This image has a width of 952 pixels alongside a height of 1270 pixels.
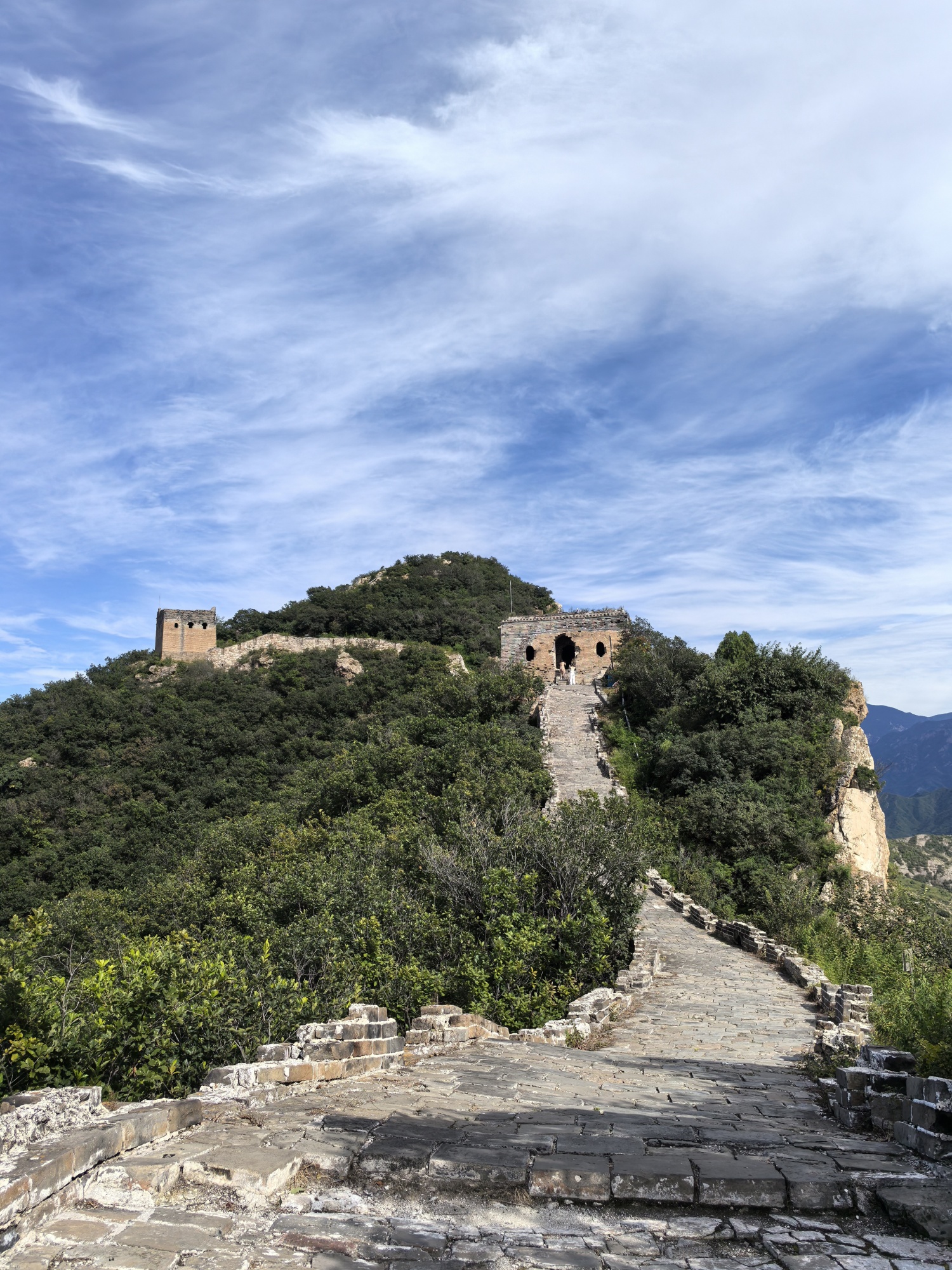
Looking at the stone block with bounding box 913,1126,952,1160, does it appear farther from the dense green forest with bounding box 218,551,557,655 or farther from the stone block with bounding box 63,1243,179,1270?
the dense green forest with bounding box 218,551,557,655

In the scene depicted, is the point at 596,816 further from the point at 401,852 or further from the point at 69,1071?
the point at 69,1071

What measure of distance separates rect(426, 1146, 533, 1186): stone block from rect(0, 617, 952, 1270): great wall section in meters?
0.01

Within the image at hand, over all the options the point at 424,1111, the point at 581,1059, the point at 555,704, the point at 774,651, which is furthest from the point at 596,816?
the point at 555,704

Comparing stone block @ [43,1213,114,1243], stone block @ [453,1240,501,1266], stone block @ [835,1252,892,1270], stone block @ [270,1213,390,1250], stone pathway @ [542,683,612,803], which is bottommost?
stone block @ [835,1252,892,1270]

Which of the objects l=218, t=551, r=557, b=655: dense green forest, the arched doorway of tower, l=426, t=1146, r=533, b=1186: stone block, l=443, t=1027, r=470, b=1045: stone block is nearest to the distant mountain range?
l=218, t=551, r=557, b=655: dense green forest

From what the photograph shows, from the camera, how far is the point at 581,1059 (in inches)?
319

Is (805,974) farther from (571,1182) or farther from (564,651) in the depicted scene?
(564,651)

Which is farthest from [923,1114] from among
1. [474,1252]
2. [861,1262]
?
[474,1252]

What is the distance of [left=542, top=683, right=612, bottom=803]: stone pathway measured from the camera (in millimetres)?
24766

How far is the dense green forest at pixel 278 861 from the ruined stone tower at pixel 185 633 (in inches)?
78.0

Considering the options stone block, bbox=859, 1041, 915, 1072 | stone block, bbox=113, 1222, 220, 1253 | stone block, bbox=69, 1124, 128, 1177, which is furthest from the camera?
stone block, bbox=859, 1041, 915, 1072

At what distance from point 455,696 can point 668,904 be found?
44.4 feet

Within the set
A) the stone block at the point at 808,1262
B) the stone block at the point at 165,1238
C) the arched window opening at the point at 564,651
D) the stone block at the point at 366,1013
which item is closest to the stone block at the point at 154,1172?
the stone block at the point at 165,1238

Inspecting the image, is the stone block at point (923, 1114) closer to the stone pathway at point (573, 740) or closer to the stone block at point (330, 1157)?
the stone block at point (330, 1157)
